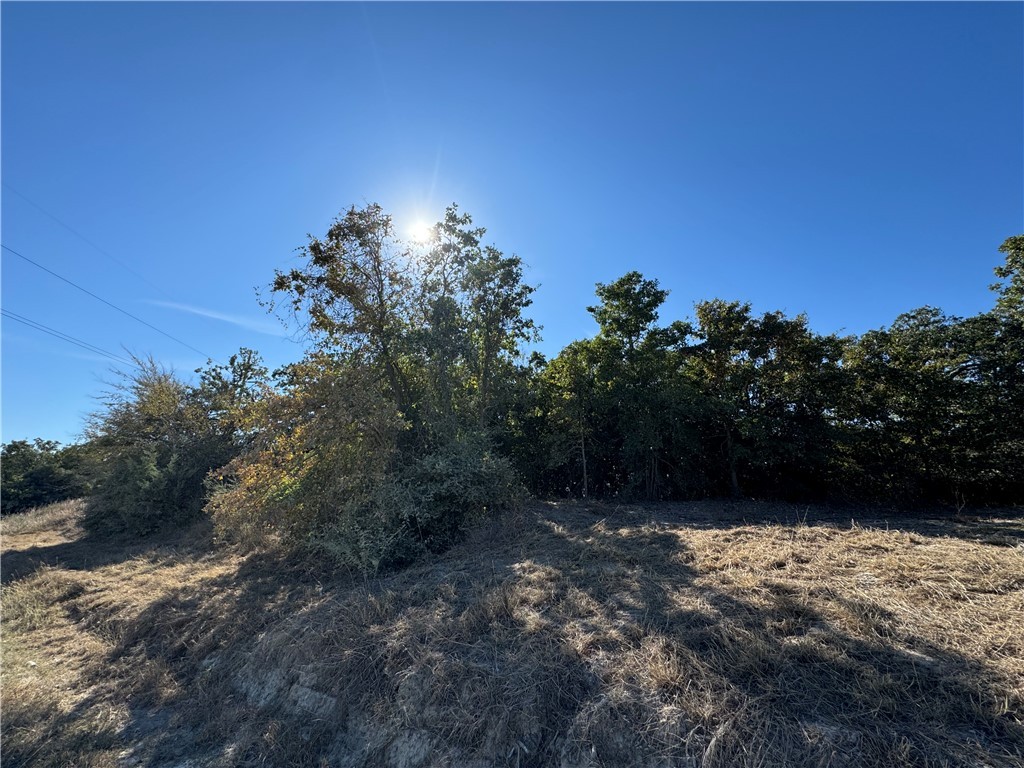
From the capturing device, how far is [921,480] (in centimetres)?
1109

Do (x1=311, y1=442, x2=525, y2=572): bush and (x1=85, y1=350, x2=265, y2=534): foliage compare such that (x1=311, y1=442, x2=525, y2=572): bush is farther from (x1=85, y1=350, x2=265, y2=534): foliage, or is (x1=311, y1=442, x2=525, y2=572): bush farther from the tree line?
(x1=85, y1=350, x2=265, y2=534): foliage

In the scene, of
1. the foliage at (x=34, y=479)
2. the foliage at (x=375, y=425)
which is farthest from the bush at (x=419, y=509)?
the foliage at (x=34, y=479)

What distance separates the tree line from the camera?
293 inches

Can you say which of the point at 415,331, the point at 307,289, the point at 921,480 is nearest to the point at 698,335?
the point at 921,480

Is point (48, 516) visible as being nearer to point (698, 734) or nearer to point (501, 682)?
point (501, 682)

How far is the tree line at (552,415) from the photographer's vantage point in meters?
7.44

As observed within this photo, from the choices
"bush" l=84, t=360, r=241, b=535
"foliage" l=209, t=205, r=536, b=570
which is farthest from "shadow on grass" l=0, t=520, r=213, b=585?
"foliage" l=209, t=205, r=536, b=570

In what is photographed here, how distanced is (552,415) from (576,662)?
32.2 feet

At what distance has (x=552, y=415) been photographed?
511 inches

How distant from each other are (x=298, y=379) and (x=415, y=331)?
2314 mm

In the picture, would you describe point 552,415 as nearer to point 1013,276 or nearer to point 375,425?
point 375,425

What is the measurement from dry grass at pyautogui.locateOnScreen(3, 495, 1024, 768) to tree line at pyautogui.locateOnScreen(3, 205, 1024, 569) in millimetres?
1601

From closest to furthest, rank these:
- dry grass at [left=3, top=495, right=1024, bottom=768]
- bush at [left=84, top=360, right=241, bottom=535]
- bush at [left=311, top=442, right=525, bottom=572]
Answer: dry grass at [left=3, top=495, right=1024, bottom=768] → bush at [left=311, top=442, right=525, bottom=572] → bush at [left=84, top=360, right=241, bottom=535]

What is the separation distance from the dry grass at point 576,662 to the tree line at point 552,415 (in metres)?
1.60
